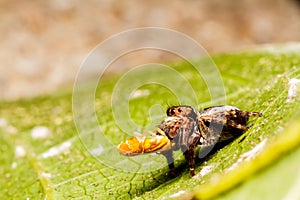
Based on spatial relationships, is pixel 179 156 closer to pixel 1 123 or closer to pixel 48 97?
pixel 1 123

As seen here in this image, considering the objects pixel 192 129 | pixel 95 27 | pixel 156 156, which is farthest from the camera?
pixel 95 27

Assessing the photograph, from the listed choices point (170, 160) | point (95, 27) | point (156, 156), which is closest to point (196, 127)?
point (170, 160)

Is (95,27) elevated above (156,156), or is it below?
above

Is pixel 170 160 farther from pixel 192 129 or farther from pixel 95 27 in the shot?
pixel 95 27

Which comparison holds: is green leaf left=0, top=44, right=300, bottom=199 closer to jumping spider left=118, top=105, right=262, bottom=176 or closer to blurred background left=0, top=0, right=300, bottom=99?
jumping spider left=118, top=105, right=262, bottom=176

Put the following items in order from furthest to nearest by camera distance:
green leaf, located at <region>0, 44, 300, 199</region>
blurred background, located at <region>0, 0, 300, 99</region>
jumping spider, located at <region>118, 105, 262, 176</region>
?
blurred background, located at <region>0, 0, 300, 99</region>, jumping spider, located at <region>118, 105, 262, 176</region>, green leaf, located at <region>0, 44, 300, 199</region>

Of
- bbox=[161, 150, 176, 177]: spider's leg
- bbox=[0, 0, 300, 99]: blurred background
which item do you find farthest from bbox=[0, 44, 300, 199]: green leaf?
bbox=[0, 0, 300, 99]: blurred background
